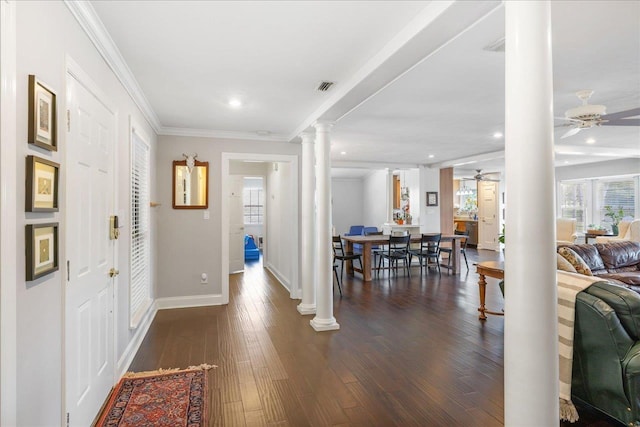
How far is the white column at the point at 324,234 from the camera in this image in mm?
3836

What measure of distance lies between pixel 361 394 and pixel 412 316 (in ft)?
6.51

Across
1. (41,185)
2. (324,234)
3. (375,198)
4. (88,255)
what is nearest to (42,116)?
(41,185)

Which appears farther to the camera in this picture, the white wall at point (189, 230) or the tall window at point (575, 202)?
the tall window at point (575, 202)

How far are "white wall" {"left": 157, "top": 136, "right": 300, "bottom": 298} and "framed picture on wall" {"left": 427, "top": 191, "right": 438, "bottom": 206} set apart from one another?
17.2ft

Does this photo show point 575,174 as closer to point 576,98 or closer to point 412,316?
point 576,98

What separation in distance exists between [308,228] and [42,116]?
320 centimetres

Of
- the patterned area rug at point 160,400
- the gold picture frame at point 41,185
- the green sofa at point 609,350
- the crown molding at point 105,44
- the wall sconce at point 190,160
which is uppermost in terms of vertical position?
the crown molding at point 105,44

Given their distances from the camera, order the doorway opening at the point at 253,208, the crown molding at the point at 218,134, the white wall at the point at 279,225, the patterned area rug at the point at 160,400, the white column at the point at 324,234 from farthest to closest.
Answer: the doorway opening at the point at 253,208
the white wall at the point at 279,225
the crown molding at the point at 218,134
the white column at the point at 324,234
the patterned area rug at the point at 160,400

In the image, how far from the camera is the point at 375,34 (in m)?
2.17

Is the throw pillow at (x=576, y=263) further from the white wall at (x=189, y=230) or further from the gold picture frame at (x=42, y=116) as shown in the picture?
the gold picture frame at (x=42, y=116)

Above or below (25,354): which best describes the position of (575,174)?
above

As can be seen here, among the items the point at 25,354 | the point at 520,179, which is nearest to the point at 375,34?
the point at 520,179

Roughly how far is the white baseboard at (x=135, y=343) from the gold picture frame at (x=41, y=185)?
5.71ft

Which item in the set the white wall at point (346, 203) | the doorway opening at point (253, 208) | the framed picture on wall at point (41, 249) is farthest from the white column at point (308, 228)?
the white wall at point (346, 203)
